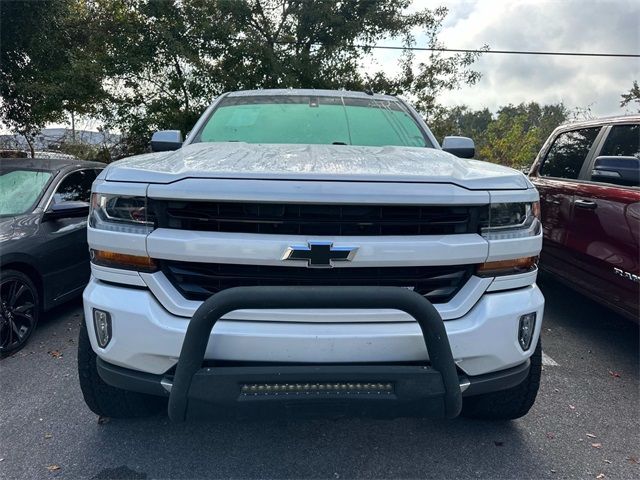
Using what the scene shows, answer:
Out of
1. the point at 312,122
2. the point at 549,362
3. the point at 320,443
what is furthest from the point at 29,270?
the point at 549,362

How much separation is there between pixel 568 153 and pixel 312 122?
9.78 feet

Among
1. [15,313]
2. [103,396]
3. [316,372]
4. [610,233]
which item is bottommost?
[15,313]

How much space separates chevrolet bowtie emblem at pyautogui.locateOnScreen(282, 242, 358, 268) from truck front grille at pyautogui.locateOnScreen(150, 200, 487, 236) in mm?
94

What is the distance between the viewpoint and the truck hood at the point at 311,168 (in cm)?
193

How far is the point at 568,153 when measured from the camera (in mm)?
4812

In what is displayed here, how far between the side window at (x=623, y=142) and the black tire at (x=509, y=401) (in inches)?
96.5

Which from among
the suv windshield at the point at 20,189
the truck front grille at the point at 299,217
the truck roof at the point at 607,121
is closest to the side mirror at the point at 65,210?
the suv windshield at the point at 20,189

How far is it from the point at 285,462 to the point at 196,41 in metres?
10.1

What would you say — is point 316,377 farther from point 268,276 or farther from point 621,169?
point 621,169

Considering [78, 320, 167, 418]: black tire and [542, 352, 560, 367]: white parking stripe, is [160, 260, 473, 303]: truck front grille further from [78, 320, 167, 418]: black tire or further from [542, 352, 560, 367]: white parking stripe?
[542, 352, 560, 367]: white parking stripe

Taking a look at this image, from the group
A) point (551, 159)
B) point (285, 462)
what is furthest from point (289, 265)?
point (551, 159)

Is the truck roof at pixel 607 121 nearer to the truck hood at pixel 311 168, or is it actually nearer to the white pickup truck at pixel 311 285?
the truck hood at pixel 311 168

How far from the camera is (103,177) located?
207 centimetres

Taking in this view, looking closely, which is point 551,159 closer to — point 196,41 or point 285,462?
point 285,462
